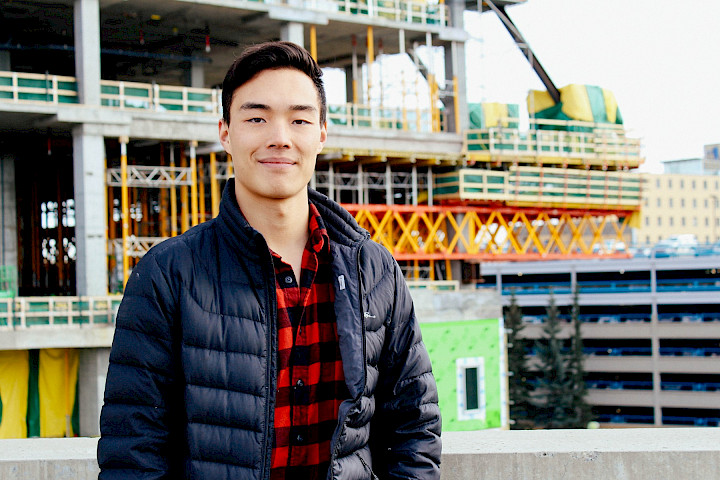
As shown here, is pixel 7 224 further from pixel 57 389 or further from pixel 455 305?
pixel 455 305

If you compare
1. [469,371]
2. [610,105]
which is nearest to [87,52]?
[469,371]

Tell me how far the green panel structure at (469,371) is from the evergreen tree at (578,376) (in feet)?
134

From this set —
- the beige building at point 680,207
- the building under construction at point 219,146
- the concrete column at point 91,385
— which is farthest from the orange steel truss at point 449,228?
the beige building at point 680,207

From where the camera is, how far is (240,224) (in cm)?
411

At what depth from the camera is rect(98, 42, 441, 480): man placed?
12.8ft

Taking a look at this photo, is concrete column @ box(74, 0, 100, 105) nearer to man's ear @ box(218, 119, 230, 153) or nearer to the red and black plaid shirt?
man's ear @ box(218, 119, 230, 153)

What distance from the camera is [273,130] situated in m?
4.18

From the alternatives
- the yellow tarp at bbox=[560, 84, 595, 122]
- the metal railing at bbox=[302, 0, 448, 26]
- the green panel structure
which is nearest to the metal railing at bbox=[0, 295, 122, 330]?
the green panel structure

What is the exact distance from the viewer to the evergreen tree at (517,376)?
248ft

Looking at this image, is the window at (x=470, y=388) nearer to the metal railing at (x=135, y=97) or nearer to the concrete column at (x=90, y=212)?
the metal railing at (x=135, y=97)

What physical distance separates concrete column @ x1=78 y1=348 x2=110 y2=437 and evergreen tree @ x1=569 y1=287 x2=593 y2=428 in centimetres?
5086

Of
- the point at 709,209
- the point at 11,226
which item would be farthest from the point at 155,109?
the point at 709,209

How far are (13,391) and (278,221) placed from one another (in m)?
28.2

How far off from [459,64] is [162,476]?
39.9m
